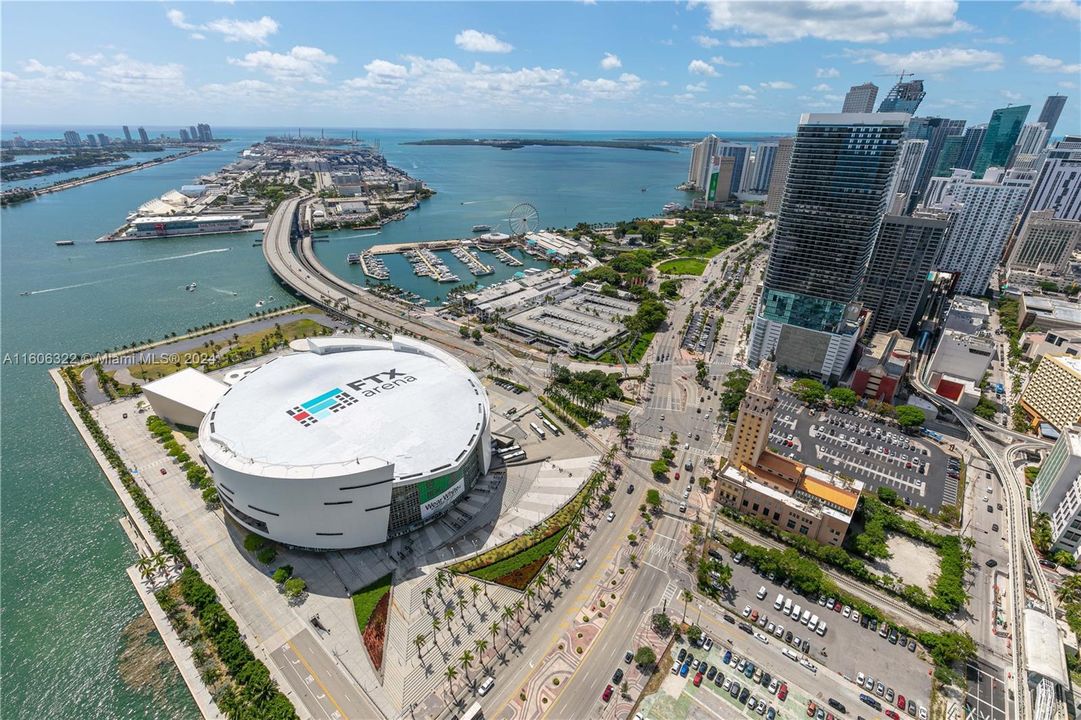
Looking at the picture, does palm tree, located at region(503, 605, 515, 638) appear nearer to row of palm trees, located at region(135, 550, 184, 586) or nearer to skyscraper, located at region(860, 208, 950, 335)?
row of palm trees, located at region(135, 550, 184, 586)

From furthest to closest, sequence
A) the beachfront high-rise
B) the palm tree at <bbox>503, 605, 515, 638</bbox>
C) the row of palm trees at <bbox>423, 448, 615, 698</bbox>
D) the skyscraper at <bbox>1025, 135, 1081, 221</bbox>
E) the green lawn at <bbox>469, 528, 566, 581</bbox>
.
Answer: the skyscraper at <bbox>1025, 135, 1081, 221</bbox>, the beachfront high-rise, the green lawn at <bbox>469, 528, 566, 581</bbox>, the palm tree at <bbox>503, 605, 515, 638</bbox>, the row of palm trees at <bbox>423, 448, 615, 698</bbox>

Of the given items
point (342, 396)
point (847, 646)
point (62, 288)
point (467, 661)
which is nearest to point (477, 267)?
point (342, 396)

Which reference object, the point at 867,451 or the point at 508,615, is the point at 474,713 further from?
the point at 867,451

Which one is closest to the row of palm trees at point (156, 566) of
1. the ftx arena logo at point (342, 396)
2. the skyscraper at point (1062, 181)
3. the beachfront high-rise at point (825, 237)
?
the ftx arena logo at point (342, 396)

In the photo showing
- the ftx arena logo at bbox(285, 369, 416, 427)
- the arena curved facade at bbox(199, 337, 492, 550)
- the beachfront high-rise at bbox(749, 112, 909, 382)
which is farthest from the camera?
the beachfront high-rise at bbox(749, 112, 909, 382)

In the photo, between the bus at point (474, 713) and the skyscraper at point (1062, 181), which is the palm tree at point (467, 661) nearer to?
the bus at point (474, 713)

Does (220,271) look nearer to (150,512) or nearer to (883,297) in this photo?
(150,512)

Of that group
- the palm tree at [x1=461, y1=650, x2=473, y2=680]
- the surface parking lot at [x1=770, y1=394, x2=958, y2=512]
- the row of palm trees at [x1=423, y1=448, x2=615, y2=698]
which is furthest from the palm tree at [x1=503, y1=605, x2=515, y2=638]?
the surface parking lot at [x1=770, y1=394, x2=958, y2=512]
